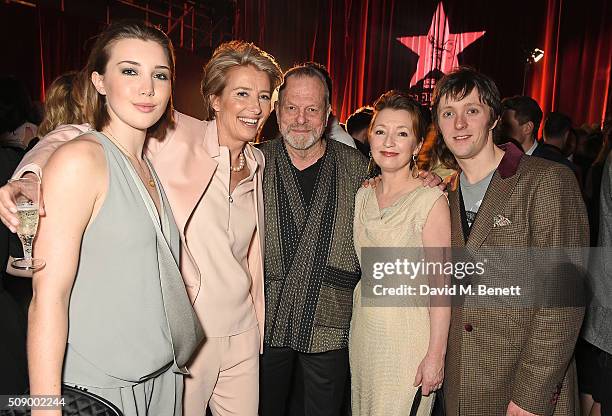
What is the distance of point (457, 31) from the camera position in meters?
11.3

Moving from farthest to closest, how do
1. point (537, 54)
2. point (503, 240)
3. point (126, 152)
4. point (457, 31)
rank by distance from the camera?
point (457, 31) → point (537, 54) → point (503, 240) → point (126, 152)

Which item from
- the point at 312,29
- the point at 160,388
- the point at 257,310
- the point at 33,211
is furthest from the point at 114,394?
the point at 312,29

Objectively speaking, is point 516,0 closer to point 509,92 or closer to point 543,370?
Answer: point 509,92

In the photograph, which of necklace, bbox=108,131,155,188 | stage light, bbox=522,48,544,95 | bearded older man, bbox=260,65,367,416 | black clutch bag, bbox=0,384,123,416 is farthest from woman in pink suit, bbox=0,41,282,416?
stage light, bbox=522,48,544,95

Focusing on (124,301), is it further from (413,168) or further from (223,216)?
(413,168)

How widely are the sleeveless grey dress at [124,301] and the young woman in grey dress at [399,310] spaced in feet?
3.12

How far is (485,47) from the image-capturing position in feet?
36.2

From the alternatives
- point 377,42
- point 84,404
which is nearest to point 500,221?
point 84,404

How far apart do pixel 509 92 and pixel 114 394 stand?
435 inches

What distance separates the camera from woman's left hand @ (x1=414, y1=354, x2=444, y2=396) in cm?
206

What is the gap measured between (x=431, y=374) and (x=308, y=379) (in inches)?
27.6

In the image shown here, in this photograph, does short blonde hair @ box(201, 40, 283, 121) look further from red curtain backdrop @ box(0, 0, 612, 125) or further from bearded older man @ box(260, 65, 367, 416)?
red curtain backdrop @ box(0, 0, 612, 125)

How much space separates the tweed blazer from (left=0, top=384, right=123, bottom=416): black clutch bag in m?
1.29

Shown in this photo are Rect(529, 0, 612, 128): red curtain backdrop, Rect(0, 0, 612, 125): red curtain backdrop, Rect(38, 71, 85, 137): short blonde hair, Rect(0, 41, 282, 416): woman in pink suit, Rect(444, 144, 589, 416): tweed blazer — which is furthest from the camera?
Rect(529, 0, 612, 128): red curtain backdrop
